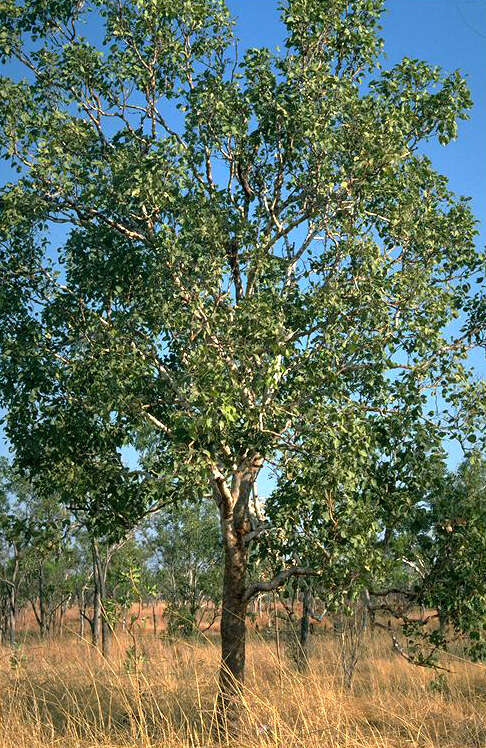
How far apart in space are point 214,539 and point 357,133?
24.8 meters

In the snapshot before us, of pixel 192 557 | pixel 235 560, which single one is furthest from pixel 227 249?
A: pixel 192 557

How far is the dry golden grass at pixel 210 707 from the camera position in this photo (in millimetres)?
6570

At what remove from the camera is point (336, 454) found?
8.34 meters

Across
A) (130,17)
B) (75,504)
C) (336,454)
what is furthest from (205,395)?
(130,17)

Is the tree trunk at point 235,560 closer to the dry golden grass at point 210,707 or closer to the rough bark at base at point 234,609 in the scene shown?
the rough bark at base at point 234,609

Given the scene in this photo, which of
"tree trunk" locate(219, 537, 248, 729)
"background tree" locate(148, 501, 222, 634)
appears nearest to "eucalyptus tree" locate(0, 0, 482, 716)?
"tree trunk" locate(219, 537, 248, 729)

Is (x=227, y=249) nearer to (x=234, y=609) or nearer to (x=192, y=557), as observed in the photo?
(x=234, y=609)

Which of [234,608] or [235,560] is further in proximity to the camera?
[235,560]

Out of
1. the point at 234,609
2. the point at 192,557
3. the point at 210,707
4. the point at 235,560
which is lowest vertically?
the point at 210,707

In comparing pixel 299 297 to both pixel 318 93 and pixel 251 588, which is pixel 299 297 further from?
pixel 251 588

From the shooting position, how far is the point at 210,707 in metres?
11.8

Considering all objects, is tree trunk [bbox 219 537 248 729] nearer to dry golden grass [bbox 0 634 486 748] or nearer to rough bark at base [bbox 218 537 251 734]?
rough bark at base [bbox 218 537 251 734]

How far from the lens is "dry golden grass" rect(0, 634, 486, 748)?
657 cm

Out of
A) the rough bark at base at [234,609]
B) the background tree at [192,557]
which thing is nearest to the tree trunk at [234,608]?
the rough bark at base at [234,609]
